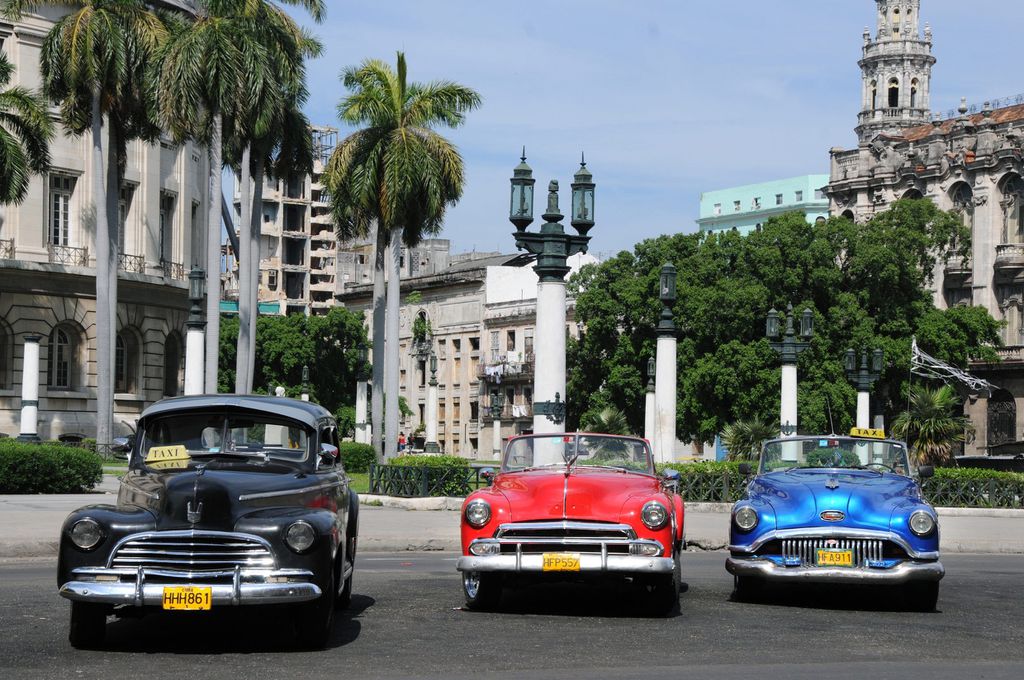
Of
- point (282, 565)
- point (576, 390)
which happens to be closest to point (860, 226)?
point (576, 390)

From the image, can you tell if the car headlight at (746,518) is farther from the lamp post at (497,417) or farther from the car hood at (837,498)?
the lamp post at (497,417)

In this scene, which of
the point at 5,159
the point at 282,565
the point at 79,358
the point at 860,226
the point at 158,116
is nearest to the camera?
the point at 282,565

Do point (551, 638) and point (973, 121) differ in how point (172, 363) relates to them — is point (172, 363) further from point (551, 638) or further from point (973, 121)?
point (551, 638)

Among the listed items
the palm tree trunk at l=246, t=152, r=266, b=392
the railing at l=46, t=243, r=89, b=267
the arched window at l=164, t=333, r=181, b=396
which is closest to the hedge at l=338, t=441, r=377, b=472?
the palm tree trunk at l=246, t=152, r=266, b=392

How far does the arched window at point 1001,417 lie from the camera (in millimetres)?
74312

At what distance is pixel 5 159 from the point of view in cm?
4216

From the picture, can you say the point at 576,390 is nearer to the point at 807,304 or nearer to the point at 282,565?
the point at 807,304

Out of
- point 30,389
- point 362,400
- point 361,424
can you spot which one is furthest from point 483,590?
point 362,400

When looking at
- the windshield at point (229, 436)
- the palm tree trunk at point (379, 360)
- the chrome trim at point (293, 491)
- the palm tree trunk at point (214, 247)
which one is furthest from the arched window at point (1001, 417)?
the chrome trim at point (293, 491)

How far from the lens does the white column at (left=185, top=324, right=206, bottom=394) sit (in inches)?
1506

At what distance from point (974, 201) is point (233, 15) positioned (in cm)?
4354

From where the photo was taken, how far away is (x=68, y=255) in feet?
179

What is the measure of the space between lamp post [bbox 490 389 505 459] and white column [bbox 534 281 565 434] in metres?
60.1

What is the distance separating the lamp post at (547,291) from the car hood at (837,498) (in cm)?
1114
